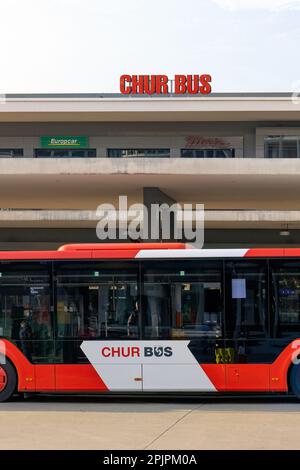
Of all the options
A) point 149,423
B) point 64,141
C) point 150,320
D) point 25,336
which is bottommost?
point 149,423

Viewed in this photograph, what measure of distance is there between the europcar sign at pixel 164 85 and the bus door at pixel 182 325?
19125 mm

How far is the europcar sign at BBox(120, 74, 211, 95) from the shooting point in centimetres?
3100

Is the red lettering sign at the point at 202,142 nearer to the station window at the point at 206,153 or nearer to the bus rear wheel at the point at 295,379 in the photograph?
the station window at the point at 206,153

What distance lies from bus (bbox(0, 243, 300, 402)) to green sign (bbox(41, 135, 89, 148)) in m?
19.5

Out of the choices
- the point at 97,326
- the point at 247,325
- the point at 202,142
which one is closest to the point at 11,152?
the point at 202,142

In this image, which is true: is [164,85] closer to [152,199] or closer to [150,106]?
[150,106]

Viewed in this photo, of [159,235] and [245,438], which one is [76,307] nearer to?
[245,438]

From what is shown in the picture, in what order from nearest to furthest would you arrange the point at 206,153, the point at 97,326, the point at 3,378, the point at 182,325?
the point at 182,325 < the point at 97,326 < the point at 3,378 < the point at 206,153

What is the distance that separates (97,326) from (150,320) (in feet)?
3.12

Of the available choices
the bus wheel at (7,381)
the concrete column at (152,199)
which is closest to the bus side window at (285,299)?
the bus wheel at (7,381)

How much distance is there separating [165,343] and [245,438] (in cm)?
380

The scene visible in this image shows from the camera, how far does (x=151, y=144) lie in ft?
105

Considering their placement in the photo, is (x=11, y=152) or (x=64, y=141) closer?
(x=11, y=152)
